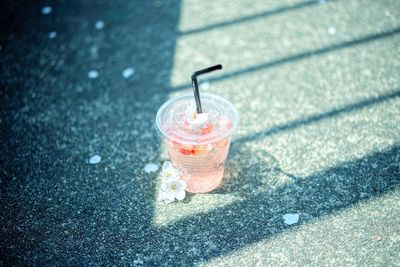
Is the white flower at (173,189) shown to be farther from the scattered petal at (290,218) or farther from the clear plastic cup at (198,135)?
the scattered petal at (290,218)

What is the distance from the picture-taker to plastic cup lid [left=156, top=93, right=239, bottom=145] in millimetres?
2035

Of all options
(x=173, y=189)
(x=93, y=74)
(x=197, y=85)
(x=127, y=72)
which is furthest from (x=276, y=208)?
(x=93, y=74)

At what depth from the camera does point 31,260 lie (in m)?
2.07

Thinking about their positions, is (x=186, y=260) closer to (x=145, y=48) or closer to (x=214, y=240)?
(x=214, y=240)

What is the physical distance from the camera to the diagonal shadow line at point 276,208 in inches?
82.7

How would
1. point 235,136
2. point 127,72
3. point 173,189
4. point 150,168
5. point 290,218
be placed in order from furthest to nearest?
point 127,72 < point 235,136 < point 150,168 < point 173,189 < point 290,218

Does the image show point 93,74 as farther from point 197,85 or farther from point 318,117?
point 318,117

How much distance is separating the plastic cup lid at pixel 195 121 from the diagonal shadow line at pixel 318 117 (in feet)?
1.75

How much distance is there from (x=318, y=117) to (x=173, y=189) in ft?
4.10

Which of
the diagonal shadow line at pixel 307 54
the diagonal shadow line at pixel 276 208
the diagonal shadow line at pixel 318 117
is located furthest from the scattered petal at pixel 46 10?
the diagonal shadow line at pixel 276 208

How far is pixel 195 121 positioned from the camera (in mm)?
2090

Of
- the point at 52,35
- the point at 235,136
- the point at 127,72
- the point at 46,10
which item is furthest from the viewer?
the point at 46,10

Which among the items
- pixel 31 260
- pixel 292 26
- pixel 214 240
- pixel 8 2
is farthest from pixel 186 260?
pixel 8 2

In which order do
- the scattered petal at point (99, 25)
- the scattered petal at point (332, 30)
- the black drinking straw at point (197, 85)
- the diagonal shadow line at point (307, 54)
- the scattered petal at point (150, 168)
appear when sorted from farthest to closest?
1. the scattered petal at point (99, 25)
2. the scattered petal at point (332, 30)
3. the diagonal shadow line at point (307, 54)
4. the scattered petal at point (150, 168)
5. the black drinking straw at point (197, 85)
